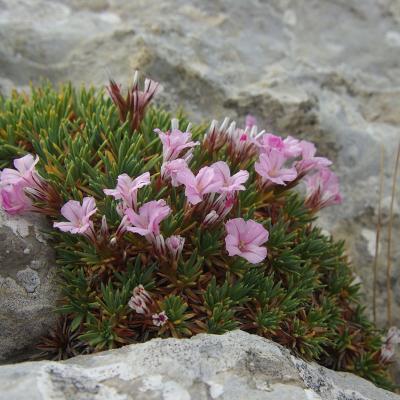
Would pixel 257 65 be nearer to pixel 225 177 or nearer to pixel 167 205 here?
pixel 225 177

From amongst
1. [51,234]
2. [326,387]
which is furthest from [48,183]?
[326,387]

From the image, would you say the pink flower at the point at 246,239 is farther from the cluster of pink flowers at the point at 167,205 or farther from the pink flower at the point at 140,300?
the pink flower at the point at 140,300

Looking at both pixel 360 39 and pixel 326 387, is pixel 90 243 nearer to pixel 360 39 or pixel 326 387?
pixel 326 387

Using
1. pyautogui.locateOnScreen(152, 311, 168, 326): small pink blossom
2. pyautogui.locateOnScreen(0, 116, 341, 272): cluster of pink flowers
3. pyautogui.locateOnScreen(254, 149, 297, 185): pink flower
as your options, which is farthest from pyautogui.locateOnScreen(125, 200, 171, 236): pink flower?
pyautogui.locateOnScreen(254, 149, 297, 185): pink flower

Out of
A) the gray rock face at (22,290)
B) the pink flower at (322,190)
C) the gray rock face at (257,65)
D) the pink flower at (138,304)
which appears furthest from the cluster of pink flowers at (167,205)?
the gray rock face at (257,65)

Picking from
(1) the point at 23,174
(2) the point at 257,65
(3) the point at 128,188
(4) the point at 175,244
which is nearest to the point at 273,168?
(4) the point at 175,244

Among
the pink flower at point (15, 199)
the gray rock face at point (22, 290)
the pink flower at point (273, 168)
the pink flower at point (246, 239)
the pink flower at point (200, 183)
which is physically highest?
the pink flower at point (273, 168)
